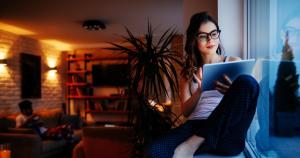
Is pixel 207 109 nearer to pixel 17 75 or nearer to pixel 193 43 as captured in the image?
pixel 193 43

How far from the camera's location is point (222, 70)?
1.20 metres

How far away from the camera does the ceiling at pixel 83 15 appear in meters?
3.77

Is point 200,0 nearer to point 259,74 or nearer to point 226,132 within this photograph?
point 259,74

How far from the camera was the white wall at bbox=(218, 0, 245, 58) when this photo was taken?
1.89 meters

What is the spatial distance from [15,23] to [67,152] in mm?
2319

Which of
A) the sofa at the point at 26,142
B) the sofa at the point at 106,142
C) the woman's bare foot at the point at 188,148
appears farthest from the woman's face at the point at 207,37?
the sofa at the point at 26,142

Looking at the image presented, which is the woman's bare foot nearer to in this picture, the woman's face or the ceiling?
the woman's face

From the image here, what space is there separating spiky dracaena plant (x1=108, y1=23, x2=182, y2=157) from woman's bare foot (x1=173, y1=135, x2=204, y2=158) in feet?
2.72

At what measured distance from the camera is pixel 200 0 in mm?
2281

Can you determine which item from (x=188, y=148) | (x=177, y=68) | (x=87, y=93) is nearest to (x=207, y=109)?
(x=188, y=148)

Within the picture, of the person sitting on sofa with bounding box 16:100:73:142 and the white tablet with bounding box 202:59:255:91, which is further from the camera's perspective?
the person sitting on sofa with bounding box 16:100:73:142

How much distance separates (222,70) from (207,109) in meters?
0.25

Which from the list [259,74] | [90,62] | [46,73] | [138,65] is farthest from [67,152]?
[259,74]

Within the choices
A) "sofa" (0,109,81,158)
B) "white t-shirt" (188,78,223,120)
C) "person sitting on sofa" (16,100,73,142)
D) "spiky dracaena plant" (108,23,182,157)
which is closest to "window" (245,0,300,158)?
"white t-shirt" (188,78,223,120)
